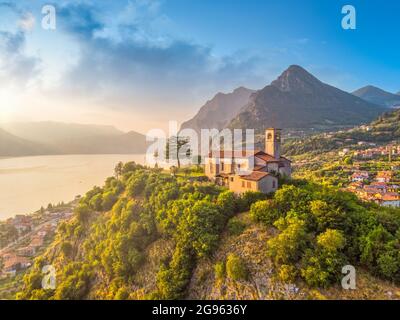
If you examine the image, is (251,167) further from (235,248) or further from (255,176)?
(235,248)

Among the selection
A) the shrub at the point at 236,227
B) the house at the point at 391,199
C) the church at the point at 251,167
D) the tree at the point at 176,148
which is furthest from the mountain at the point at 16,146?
the house at the point at 391,199

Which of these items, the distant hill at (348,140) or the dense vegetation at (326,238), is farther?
the distant hill at (348,140)

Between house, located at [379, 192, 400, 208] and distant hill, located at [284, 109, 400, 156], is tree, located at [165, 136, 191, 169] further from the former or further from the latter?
distant hill, located at [284, 109, 400, 156]

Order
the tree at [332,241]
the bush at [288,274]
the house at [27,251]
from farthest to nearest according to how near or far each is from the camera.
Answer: the house at [27,251]
the tree at [332,241]
the bush at [288,274]

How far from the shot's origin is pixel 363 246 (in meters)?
10.5

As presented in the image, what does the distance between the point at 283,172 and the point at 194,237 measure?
870 centimetres

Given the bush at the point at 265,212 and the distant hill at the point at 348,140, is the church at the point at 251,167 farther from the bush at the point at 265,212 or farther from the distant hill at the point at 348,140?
the distant hill at the point at 348,140

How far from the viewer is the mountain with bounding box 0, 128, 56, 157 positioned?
227 feet

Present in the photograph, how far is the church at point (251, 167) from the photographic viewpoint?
1465 cm

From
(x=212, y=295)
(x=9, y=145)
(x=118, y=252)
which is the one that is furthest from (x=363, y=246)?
(x=9, y=145)

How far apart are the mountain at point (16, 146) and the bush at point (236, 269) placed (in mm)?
79604

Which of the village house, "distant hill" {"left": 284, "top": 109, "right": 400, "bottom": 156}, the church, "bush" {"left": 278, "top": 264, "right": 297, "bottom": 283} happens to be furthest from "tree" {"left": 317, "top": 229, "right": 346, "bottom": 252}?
"distant hill" {"left": 284, "top": 109, "right": 400, "bottom": 156}

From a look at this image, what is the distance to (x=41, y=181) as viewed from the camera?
6794cm
